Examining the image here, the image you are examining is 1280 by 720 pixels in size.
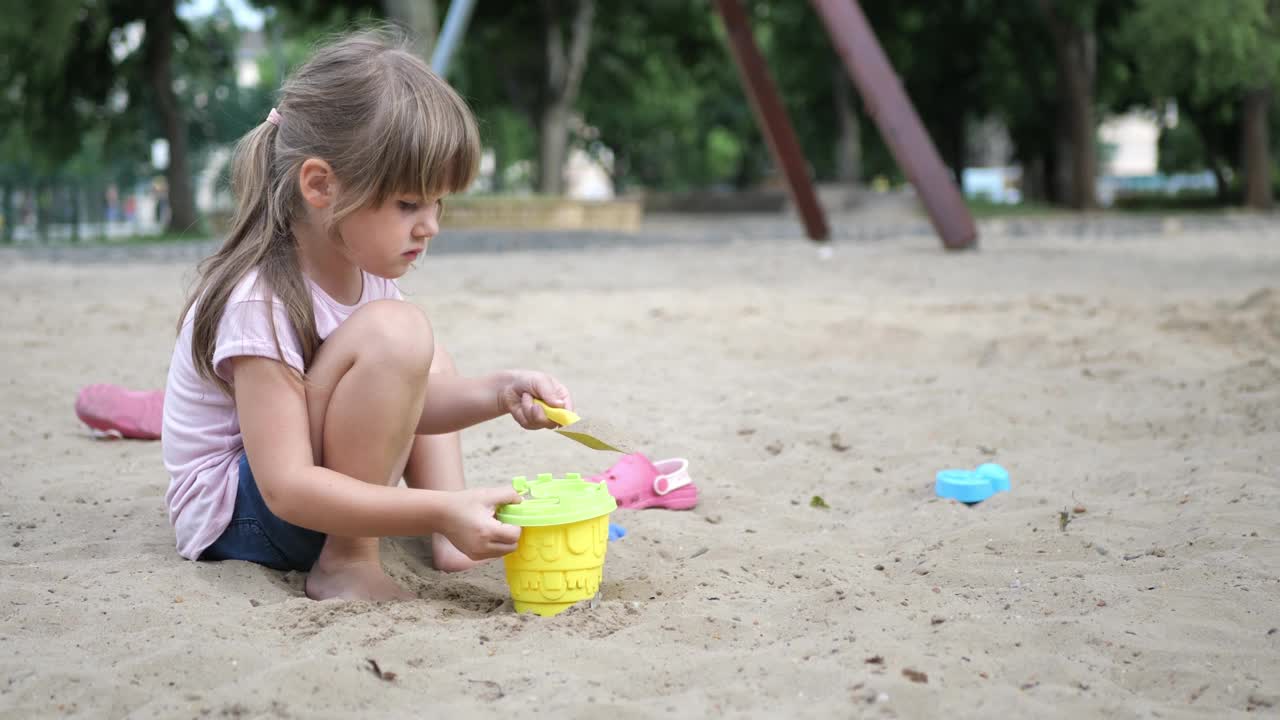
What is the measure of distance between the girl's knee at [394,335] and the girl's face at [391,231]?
77 millimetres

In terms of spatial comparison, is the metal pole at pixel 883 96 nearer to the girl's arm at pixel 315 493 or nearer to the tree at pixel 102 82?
the girl's arm at pixel 315 493

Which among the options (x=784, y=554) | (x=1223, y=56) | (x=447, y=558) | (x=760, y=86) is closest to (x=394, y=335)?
(x=447, y=558)

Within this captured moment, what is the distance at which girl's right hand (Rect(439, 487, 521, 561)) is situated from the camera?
2.07 metres

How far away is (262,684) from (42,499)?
1.40 m

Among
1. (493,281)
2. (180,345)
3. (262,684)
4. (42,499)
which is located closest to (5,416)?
(42,499)

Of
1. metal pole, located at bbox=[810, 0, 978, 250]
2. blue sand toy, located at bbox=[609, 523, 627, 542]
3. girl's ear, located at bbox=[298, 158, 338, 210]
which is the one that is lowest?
blue sand toy, located at bbox=[609, 523, 627, 542]

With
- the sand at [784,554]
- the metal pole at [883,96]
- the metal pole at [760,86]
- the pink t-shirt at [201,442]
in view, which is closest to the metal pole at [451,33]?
the metal pole at [760,86]

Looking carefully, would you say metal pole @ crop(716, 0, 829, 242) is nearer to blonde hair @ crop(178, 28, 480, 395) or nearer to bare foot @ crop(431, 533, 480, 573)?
bare foot @ crop(431, 533, 480, 573)

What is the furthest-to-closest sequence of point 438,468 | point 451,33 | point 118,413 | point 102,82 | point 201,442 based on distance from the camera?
point 102,82 → point 451,33 → point 118,413 → point 438,468 → point 201,442

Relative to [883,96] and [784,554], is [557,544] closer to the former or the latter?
[784,554]

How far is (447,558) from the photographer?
2520 millimetres

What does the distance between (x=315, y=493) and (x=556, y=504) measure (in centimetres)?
40

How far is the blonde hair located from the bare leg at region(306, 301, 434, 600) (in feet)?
0.25

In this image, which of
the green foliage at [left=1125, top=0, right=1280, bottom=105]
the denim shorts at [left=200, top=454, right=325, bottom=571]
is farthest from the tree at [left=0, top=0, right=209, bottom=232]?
the denim shorts at [left=200, top=454, right=325, bottom=571]
